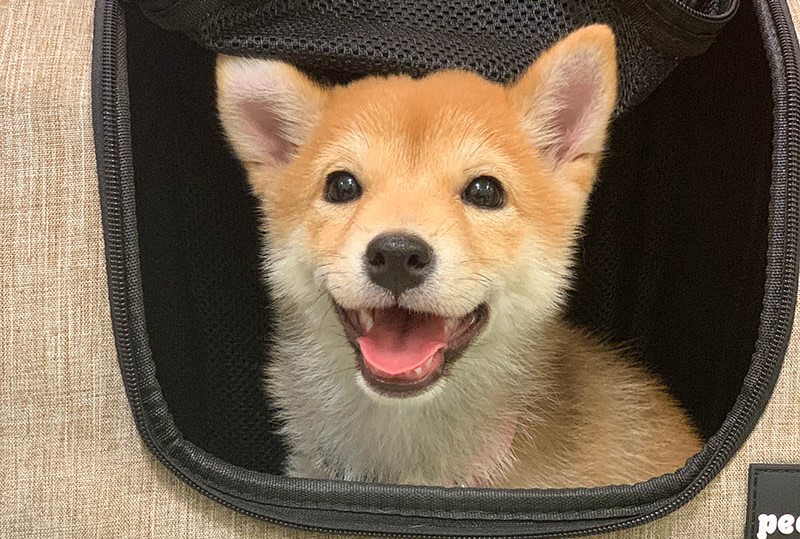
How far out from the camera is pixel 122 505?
1.11 metres

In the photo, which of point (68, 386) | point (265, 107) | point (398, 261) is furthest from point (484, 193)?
point (68, 386)

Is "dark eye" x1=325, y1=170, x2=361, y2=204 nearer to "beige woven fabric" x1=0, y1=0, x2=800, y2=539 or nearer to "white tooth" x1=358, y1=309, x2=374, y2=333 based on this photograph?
"white tooth" x1=358, y1=309, x2=374, y2=333

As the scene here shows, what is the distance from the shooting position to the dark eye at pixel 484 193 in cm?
120

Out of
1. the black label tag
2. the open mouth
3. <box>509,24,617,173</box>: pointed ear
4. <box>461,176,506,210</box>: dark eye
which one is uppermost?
<box>509,24,617,173</box>: pointed ear

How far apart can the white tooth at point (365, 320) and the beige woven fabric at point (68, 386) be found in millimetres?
297

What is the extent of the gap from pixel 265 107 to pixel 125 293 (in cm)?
38

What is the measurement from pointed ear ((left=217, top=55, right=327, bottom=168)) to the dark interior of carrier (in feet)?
0.60

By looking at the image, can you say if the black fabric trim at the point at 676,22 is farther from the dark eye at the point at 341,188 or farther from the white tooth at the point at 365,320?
the white tooth at the point at 365,320

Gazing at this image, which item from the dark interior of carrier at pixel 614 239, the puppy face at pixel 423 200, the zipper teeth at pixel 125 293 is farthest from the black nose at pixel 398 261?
the dark interior of carrier at pixel 614 239

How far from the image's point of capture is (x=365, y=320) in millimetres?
1167

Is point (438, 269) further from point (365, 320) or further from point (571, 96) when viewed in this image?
point (571, 96)

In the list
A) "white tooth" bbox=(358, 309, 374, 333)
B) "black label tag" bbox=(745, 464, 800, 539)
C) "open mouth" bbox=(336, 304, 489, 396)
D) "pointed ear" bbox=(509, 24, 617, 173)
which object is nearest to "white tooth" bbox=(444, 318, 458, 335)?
"open mouth" bbox=(336, 304, 489, 396)

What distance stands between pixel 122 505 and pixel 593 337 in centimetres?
92

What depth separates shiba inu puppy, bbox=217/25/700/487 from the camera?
113 centimetres
